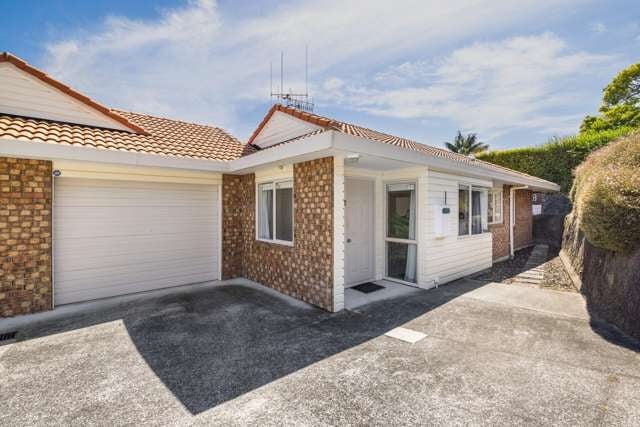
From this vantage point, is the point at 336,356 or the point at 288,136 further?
the point at 288,136

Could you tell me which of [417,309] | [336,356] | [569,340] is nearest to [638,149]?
[569,340]

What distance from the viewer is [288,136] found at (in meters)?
7.45

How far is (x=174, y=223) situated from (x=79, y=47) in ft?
14.9

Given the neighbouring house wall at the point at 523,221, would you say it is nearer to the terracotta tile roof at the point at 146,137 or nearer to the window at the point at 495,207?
the window at the point at 495,207

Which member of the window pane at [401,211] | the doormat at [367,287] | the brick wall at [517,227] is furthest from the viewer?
the brick wall at [517,227]

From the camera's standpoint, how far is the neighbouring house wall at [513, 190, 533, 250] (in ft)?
38.1

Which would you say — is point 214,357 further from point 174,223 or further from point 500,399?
point 174,223

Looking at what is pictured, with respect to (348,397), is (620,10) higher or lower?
higher

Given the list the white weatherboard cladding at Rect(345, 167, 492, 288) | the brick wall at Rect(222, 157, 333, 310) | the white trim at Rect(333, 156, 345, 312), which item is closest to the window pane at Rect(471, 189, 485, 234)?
the white weatherboard cladding at Rect(345, 167, 492, 288)

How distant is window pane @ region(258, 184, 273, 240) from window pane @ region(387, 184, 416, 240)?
289cm

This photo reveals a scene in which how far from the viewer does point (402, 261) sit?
23.3 feet

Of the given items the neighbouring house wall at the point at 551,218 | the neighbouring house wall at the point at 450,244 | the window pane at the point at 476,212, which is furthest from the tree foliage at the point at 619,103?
the neighbouring house wall at the point at 450,244

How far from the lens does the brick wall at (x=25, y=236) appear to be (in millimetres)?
4891

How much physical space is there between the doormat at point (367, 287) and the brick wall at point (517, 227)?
198 inches
